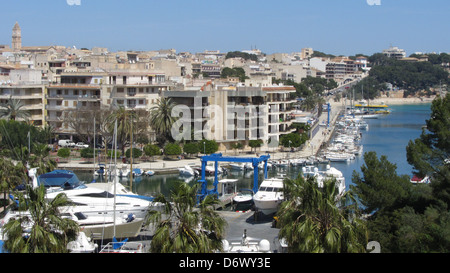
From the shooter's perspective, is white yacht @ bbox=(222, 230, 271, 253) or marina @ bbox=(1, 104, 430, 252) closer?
white yacht @ bbox=(222, 230, 271, 253)

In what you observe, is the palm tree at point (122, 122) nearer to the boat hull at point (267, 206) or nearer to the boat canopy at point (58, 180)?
the boat canopy at point (58, 180)

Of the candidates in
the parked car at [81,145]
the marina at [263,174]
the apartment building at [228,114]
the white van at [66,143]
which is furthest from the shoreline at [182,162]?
the white van at [66,143]

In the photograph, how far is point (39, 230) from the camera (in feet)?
33.1

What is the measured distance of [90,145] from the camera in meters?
39.1

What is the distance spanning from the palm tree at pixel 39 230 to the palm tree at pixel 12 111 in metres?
30.3

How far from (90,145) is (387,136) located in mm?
34418

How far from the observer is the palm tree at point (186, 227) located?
32.5 ft

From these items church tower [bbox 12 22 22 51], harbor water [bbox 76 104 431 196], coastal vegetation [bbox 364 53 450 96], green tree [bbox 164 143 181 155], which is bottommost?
harbor water [bbox 76 104 431 196]

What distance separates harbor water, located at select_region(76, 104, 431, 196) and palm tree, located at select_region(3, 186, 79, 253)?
8.16ft

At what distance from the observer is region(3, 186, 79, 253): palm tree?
397 inches

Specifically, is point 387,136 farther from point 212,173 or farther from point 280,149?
point 212,173

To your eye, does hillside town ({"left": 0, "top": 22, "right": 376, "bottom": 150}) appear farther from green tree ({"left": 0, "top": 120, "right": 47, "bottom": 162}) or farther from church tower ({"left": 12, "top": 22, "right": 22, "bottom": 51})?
church tower ({"left": 12, "top": 22, "right": 22, "bottom": 51})

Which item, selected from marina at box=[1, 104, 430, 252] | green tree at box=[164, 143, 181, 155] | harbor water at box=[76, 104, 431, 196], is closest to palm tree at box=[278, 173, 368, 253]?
marina at box=[1, 104, 430, 252]

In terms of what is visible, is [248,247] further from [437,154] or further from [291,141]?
[291,141]
